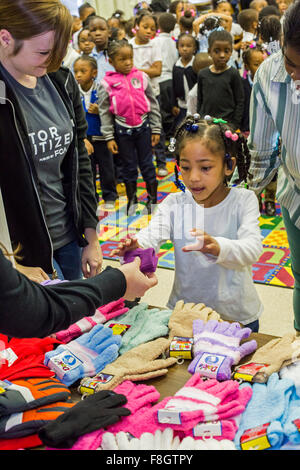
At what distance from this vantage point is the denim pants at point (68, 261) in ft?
6.90

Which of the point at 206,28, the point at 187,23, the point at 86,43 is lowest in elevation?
the point at 86,43

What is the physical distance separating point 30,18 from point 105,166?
362cm

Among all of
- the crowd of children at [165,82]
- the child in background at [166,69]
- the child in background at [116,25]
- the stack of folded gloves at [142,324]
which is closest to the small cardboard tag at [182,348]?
the stack of folded gloves at [142,324]

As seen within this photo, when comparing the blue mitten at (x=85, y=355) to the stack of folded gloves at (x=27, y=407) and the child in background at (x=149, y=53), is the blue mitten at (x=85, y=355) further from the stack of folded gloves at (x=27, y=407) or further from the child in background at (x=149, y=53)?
the child in background at (x=149, y=53)

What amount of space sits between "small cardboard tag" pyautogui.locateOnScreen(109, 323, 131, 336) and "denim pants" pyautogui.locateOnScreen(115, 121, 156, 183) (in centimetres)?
329

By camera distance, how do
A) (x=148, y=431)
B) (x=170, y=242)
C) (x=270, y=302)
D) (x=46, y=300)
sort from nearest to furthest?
1. (x=46, y=300)
2. (x=148, y=431)
3. (x=270, y=302)
4. (x=170, y=242)

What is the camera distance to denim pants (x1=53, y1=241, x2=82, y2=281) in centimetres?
210

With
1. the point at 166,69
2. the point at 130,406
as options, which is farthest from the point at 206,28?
the point at 130,406

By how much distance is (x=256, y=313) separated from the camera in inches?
82.2

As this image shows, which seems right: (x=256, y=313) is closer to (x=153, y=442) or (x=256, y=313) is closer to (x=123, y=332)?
(x=123, y=332)

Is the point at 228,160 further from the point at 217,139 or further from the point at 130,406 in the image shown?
the point at 130,406

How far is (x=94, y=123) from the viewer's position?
505cm

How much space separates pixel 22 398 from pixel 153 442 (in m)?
0.34
